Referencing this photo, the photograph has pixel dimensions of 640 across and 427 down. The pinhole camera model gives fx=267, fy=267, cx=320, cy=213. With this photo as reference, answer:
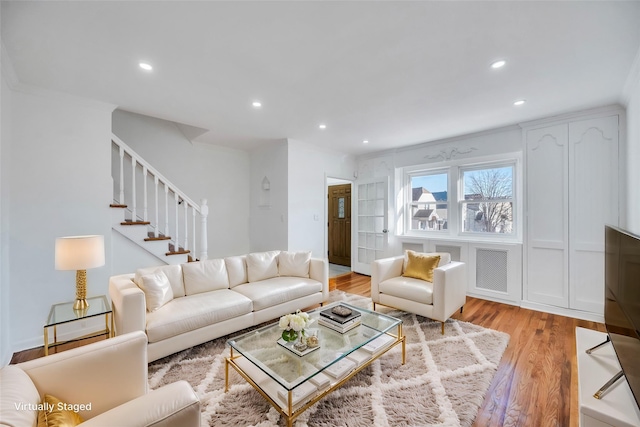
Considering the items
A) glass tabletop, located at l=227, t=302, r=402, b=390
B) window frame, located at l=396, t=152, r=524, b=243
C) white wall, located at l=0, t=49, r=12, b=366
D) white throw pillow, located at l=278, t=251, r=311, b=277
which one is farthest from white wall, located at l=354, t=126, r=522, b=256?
white wall, located at l=0, t=49, r=12, b=366

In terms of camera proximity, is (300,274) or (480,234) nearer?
(300,274)

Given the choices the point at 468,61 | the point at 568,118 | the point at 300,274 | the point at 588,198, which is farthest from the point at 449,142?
the point at 300,274

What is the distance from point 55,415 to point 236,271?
2.12m

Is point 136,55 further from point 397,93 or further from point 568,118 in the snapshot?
point 568,118

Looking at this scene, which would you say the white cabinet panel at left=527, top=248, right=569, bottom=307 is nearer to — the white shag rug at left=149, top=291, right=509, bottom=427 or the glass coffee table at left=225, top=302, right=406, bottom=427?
the white shag rug at left=149, top=291, right=509, bottom=427

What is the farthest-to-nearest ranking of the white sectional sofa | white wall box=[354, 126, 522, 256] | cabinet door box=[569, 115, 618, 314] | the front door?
1. the front door
2. white wall box=[354, 126, 522, 256]
3. cabinet door box=[569, 115, 618, 314]
4. the white sectional sofa

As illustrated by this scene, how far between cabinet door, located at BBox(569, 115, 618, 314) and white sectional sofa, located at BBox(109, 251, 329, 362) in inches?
118

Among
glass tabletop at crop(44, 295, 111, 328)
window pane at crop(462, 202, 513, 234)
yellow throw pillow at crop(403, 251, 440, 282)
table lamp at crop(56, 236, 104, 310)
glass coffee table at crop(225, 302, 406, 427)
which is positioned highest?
window pane at crop(462, 202, 513, 234)

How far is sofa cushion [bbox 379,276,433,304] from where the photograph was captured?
2.81m

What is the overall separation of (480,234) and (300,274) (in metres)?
2.79

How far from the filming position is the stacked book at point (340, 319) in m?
2.11

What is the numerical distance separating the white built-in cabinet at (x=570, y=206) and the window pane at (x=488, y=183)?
378mm

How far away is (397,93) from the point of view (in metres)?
2.64

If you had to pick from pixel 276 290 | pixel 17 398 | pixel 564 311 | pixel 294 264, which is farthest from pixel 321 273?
pixel 564 311
